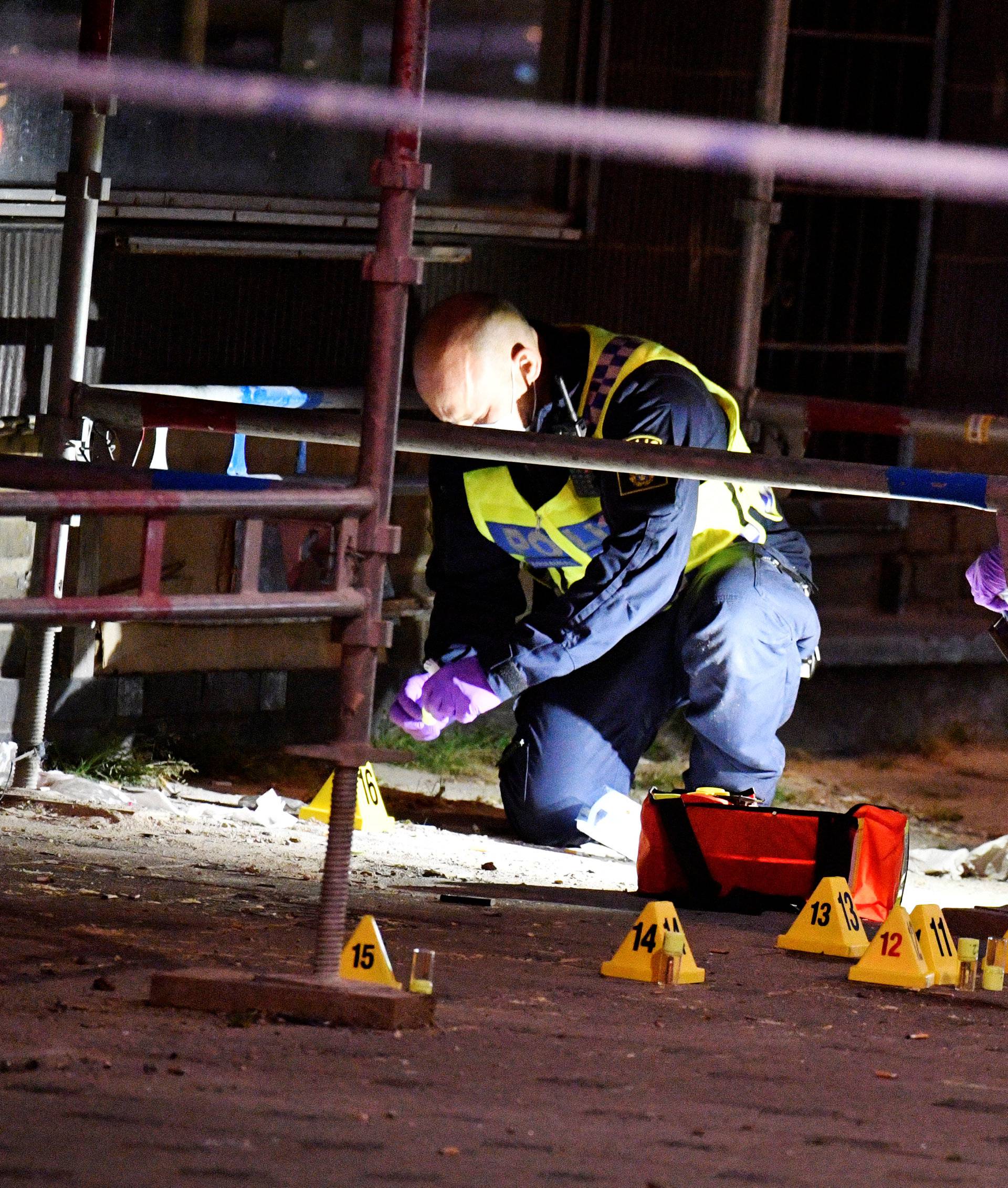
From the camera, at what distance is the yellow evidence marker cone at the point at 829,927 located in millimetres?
3807

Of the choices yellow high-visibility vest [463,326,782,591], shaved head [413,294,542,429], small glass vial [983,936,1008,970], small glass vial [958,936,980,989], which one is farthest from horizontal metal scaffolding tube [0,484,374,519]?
yellow high-visibility vest [463,326,782,591]

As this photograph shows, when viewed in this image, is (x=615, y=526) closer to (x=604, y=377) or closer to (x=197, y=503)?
(x=604, y=377)

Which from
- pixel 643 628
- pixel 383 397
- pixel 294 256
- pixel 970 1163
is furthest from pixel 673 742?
pixel 970 1163

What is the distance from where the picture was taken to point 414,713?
17.1 feet

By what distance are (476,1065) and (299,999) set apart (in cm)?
32

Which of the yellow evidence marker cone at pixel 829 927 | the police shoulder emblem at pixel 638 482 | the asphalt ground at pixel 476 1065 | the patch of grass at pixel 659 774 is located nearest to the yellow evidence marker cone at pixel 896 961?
the asphalt ground at pixel 476 1065

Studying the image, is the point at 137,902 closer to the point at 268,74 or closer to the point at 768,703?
the point at 768,703

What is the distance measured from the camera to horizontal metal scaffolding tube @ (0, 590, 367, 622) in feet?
9.44

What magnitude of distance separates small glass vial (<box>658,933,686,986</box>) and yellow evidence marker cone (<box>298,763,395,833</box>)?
192 cm

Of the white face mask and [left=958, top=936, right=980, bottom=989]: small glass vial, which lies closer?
[left=958, top=936, right=980, bottom=989]: small glass vial

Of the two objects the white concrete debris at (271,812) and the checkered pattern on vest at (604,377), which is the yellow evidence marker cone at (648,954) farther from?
the checkered pattern on vest at (604,377)

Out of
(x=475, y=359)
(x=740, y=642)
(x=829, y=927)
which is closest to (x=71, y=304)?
(x=475, y=359)

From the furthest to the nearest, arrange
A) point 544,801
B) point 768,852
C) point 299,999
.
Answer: point 544,801 → point 768,852 → point 299,999

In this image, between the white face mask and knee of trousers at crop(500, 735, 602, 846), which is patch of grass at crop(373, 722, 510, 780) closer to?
knee of trousers at crop(500, 735, 602, 846)
